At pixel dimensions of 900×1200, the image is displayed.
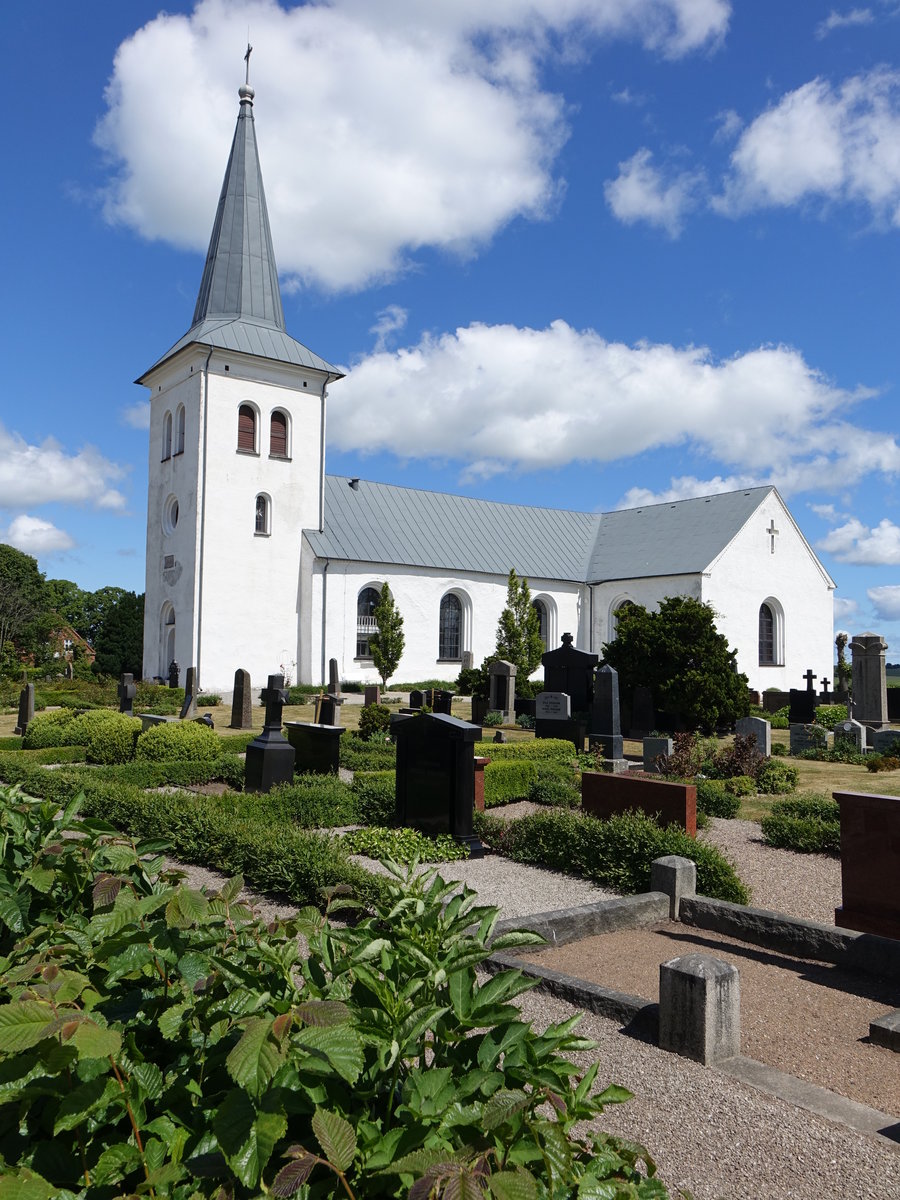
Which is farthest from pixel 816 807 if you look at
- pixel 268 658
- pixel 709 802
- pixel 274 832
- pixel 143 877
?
pixel 268 658

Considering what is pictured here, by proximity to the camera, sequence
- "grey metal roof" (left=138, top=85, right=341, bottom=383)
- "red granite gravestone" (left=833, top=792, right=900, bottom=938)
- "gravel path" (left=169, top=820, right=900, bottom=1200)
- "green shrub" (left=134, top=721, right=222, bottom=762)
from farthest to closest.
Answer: "grey metal roof" (left=138, top=85, right=341, bottom=383) → "green shrub" (left=134, top=721, right=222, bottom=762) → "red granite gravestone" (left=833, top=792, right=900, bottom=938) → "gravel path" (left=169, top=820, right=900, bottom=1200)

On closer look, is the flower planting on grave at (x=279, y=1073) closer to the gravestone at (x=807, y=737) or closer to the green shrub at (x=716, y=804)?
the green shrub at (x=716, y=804)

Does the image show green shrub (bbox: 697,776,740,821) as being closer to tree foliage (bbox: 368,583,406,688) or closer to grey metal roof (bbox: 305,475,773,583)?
tree foliage (bbox: 368,583,406,688)

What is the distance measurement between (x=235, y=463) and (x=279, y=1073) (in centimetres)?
2621

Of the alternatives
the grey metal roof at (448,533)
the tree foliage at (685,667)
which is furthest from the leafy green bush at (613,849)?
the grey metal roof at (448,533)

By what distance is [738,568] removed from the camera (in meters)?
29.0

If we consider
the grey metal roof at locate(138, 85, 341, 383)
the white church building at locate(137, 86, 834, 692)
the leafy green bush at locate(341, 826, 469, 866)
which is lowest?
the leafy green bush at locate(341, 826, 469, 866)

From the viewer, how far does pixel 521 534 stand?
111ft

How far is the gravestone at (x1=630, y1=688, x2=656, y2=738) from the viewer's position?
17.1 meters

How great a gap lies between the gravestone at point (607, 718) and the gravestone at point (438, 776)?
6.45 meters

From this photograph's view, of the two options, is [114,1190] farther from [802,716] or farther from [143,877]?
[802,716]

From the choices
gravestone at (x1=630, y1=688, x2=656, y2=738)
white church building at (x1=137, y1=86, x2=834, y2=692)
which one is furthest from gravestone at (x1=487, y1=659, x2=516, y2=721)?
white church building at (x1=137, y1=86, x2=834, y2=692)

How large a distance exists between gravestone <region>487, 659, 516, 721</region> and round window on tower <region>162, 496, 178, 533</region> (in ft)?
41.3

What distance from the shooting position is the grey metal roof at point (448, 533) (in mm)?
28906
